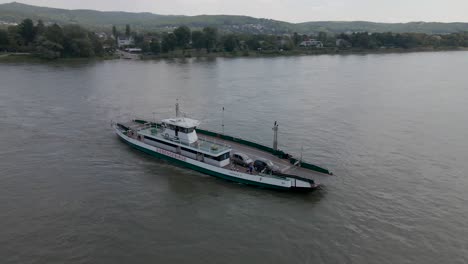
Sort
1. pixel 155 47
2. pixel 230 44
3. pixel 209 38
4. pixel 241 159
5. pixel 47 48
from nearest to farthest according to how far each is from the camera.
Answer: pixel 241 159, pixel 47 48, pixel 155 47, pixel 209 38, pixel 230 44

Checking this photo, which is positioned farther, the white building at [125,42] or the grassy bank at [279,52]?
the white building at [125,42]

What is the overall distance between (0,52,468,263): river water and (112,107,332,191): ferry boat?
98 cm

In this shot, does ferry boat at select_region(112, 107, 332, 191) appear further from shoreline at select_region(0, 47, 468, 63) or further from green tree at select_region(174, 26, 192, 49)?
green tree at select_region(174, 26, 192, 49)

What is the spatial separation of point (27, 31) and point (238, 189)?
5114 inches

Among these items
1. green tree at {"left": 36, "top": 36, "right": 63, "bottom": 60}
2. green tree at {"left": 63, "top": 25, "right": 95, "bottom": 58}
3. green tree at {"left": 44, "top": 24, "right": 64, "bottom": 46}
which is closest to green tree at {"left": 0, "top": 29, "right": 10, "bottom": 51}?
green tree at {"left": 44, "top": 24, "right": 64, "bottom": 46}

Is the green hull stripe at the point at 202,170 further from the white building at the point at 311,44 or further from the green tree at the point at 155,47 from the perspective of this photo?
the white building at the point at 311,44

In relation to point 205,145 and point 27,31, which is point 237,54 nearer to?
point 27,31

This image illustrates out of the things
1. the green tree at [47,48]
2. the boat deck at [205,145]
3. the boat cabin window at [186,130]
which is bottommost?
the boat deck at [205,145]

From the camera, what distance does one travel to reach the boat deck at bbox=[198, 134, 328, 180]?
105 feet

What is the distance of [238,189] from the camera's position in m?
31.5

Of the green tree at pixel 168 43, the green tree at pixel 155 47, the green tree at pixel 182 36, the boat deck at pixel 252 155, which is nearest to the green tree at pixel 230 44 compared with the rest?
the green tree at pixel 182 36

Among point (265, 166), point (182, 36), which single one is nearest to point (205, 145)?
point (265, 166)

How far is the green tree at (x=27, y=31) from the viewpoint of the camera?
420ft

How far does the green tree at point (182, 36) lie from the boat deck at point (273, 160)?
117161 mm
